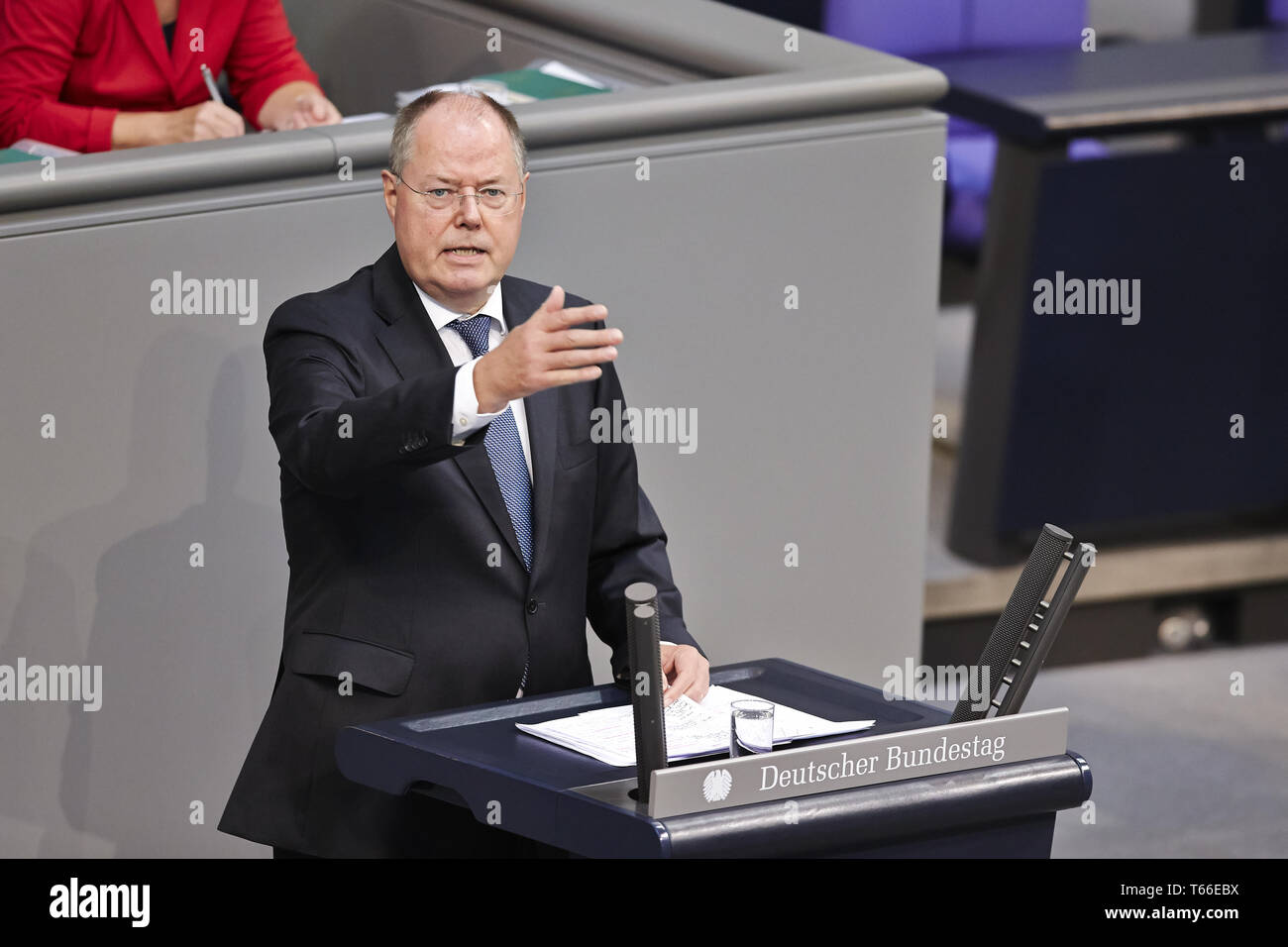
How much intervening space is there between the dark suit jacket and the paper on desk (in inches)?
7.2

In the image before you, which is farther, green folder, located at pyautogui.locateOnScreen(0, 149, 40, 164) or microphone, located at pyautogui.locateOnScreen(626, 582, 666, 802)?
green folder, located at pyautogui.locateOnScreen(0, 149, 40, 164)

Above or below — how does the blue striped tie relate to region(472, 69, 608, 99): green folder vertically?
below

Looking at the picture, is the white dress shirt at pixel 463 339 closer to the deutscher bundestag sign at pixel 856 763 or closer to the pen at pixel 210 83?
the deutscher bundestag sign at pixel 856 763

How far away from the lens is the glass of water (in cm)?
204

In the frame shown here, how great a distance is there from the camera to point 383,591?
2.30 meters

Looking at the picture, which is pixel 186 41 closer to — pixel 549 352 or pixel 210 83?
pixel 210 83

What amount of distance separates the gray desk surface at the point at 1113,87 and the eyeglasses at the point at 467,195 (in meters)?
2.61

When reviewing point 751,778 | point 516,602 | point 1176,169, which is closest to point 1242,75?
point 1176,169

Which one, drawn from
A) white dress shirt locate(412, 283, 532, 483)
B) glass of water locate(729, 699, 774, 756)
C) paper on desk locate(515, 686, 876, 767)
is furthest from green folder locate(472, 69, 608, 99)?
glass of water locate(729, 699, 774, 756)

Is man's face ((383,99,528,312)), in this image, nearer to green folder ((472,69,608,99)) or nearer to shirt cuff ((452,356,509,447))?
shirt cuff ((452,356,509,447))

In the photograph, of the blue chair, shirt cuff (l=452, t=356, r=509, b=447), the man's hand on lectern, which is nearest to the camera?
shirt cuff (l=452, t=356, r=509, b=447)

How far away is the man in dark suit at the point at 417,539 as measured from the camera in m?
2.28

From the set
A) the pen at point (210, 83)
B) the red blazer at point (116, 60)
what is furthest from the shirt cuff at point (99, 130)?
the pen at point (210, 83)
